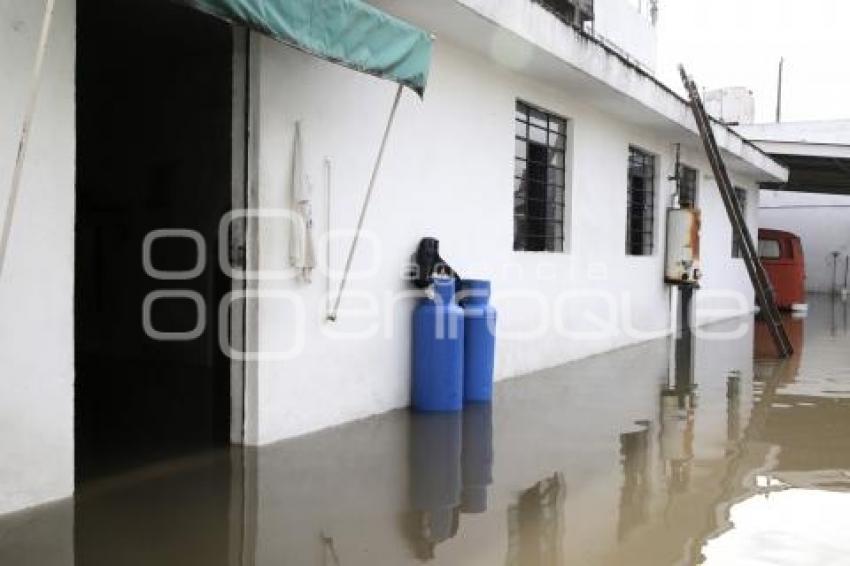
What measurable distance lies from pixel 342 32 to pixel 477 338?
2.88 m

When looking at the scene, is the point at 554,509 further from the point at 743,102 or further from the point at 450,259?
the point at 743,102

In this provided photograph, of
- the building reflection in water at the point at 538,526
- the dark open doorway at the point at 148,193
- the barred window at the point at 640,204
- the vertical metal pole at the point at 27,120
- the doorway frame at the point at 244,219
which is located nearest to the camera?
the vertical metal pole at the point at 27,120

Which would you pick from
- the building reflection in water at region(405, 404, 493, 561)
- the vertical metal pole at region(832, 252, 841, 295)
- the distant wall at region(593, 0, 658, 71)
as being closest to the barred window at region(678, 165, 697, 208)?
the distant wall at region(593, 0, 658, 71)

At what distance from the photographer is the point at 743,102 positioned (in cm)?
2292

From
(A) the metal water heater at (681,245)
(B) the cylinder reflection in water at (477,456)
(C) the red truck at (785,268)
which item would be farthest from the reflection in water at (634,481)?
(C) the red truck at (785,268)

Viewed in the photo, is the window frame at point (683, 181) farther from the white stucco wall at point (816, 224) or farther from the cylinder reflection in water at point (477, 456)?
the white stucco wall at point (816, 224)

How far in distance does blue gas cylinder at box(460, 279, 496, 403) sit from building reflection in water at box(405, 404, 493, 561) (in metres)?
0.21

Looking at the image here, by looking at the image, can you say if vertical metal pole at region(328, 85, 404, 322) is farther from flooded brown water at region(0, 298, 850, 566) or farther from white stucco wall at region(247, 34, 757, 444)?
flooded brown water at region(0, 298, 850, 566)

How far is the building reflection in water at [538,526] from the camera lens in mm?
3547

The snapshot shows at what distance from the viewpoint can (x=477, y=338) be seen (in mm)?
6496

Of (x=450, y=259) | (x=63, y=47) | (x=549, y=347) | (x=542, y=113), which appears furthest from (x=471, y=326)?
(x=63, y=47)

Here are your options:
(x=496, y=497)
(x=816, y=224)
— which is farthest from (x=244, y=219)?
(x=816, y=224)

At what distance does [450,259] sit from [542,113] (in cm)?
251

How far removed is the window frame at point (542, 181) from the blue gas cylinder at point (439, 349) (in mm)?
2181
